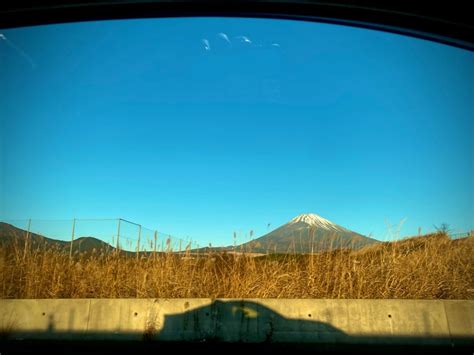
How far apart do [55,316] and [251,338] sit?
415 cm

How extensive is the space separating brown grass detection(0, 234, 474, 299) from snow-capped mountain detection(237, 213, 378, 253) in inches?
16.5

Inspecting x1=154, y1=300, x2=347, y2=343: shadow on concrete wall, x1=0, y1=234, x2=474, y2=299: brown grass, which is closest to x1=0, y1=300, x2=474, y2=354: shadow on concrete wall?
x1=154, y1=300, x2=347, y2=343: shadow on concrete wall

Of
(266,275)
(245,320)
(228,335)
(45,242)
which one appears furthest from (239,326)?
(45,242)

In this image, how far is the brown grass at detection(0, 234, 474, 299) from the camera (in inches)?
408

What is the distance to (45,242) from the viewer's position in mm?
12742

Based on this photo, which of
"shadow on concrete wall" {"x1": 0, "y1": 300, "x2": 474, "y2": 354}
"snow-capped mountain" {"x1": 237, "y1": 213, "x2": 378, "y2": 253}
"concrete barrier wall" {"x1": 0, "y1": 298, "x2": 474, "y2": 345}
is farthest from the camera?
"snow-capped mountain" {"x1": 237, "y1": 213, "x2": 378, "y2": 253}

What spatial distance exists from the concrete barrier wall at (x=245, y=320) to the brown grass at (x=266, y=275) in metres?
1.46

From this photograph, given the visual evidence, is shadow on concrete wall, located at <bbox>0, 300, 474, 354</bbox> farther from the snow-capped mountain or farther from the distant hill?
the distant hill

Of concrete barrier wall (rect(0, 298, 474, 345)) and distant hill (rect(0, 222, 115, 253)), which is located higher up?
distant hill (rect(0, 222, 115, 253))

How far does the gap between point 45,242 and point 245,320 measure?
7044 millimetres

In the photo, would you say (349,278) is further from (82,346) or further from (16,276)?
(16,276)

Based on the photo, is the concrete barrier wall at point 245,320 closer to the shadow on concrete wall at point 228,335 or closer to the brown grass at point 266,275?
the shadow on concrete wall at point 228,335

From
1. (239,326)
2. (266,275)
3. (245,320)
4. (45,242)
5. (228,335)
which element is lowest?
(228,335)

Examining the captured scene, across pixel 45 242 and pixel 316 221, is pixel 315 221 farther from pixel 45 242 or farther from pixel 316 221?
pixel 45 242
